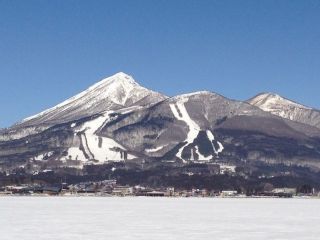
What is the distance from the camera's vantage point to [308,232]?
161 ft

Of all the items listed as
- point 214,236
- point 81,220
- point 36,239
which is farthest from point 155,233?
point 81,220

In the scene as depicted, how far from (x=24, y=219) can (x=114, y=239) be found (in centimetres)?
1823

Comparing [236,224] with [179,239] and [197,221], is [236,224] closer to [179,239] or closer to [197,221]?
[197,221]

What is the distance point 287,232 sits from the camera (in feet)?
160

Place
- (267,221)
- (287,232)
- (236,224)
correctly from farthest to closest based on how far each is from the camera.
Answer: (267,221) → (236,224) → (287,232)

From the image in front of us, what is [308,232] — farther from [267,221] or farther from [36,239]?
[36,239]

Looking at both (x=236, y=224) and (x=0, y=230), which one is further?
(x=236, y=224)

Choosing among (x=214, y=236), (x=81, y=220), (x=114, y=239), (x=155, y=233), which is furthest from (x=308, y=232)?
(x=81, y=220)

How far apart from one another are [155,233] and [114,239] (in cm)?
485

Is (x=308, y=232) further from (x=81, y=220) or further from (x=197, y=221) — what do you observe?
(x=81, y=220)

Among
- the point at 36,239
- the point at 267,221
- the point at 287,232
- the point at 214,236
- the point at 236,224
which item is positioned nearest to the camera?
the point at 36,239

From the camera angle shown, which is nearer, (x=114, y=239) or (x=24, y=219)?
(x=114, y=239)

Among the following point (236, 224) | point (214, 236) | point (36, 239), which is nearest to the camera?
point (36, 239)

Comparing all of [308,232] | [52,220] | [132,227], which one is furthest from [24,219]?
[308,232]
